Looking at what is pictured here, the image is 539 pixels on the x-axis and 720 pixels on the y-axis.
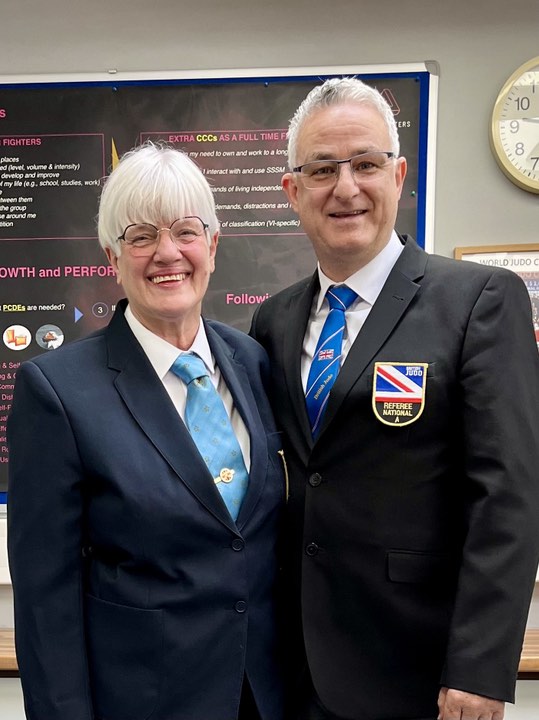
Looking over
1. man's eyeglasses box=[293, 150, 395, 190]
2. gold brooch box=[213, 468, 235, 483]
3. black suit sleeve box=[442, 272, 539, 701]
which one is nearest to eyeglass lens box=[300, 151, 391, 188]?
man's eyeglasses box=[293, 150, 395, 190]

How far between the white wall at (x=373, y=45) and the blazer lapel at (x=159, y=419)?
1387 millimetres

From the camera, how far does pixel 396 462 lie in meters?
1.30

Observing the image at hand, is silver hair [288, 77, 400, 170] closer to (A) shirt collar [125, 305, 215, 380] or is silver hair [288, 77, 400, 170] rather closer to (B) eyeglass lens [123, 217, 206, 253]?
(B) eyeglass lens [123, 217, 206, 253]

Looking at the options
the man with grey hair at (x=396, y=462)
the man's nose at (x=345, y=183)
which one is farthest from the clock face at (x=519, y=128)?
the man's nose at (x=345, y=183)

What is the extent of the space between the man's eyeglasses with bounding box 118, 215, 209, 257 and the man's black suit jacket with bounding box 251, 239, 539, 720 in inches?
15.9

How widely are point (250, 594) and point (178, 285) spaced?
Answer: 62 cm

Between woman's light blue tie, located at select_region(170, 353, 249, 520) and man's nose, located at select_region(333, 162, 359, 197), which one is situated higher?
man's nose, located at select_region(333, 162, 359, 197)

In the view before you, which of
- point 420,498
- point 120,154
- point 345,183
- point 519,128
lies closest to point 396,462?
point 420,498

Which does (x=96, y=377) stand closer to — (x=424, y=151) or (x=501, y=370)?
(x=501, y=370)

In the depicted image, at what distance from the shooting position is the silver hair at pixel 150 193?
4.22ft

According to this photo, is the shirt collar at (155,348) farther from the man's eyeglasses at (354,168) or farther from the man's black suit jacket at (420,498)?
the man's eyeglasses at (354,168)

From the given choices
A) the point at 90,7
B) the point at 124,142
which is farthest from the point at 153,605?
the point at 90,7

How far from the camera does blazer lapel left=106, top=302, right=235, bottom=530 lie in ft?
4.01

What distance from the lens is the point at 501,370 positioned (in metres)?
1.24
